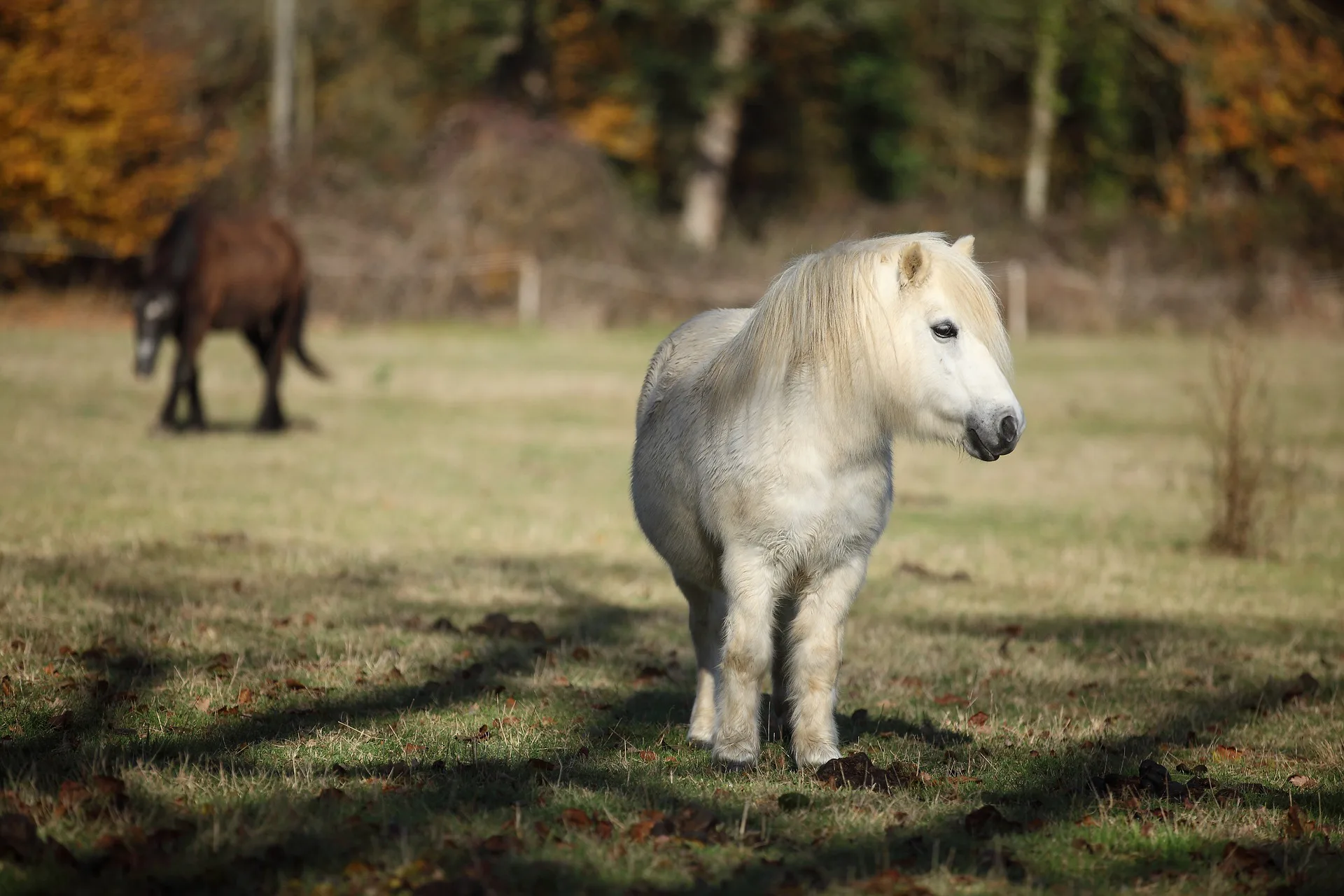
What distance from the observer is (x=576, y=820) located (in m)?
4.27

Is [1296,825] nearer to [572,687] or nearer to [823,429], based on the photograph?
[823,429]

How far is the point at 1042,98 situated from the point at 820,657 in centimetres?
4083

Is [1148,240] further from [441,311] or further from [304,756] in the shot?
[304,756]

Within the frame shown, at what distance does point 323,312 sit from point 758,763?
26858mm

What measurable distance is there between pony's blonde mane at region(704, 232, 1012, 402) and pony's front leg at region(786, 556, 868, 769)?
75cm

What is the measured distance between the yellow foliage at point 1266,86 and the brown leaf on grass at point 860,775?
34.1m

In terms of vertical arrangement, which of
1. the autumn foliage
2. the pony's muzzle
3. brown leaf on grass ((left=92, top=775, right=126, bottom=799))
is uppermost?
the autumn foliage

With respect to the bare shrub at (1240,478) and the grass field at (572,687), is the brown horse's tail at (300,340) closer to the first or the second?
the grass field at (572,687)

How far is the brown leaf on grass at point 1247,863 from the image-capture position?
161 inches

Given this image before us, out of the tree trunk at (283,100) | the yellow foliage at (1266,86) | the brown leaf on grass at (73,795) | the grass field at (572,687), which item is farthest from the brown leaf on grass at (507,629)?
the yellow foliage at (1266,86)

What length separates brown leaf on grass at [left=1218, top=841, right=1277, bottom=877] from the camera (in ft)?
13.4

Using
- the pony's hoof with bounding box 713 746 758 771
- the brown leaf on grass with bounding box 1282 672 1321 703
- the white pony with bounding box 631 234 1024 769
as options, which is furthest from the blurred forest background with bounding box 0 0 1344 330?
the pony's hoof with bounding box 713 746 758 771

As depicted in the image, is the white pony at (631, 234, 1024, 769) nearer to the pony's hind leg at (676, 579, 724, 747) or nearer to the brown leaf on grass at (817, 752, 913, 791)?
the brown leaf on grass at (817, 752, 913, 791)

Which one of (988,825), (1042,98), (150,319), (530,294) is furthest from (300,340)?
(1042,98)
